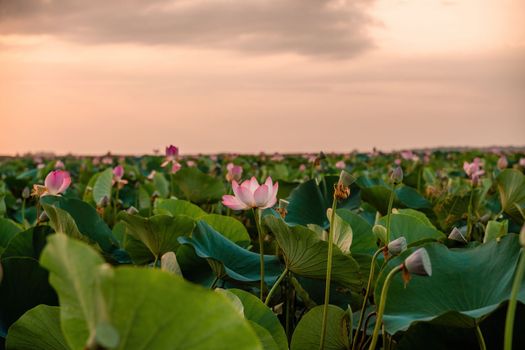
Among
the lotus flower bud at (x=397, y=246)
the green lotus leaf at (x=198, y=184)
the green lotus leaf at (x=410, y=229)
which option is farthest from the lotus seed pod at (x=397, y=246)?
the green lotus leaf at (x=198, y=184)

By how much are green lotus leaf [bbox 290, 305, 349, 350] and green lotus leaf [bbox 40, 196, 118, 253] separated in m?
0.71

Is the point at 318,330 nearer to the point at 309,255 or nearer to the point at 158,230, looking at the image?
the point at 309,255

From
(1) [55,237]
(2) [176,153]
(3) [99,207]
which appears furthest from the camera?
(2) [176,153]

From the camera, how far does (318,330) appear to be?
1.17 m

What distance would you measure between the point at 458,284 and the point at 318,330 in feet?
0.80

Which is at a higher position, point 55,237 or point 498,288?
point 55,237

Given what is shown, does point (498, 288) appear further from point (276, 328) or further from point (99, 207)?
point (99, 207)

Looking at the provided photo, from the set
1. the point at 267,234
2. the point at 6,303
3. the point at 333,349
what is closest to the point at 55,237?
the point at 6,303

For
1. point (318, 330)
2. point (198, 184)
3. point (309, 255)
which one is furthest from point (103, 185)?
point (318, 330)

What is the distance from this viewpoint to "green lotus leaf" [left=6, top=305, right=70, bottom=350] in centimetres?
92

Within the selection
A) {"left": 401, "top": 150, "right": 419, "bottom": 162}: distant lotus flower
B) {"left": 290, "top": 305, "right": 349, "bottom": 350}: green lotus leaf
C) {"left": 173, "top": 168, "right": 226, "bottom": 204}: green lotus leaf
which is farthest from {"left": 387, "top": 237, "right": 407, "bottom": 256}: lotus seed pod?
{"left": 401, "top": 150, "right": 419, "bottom": 162}: distant lotus flower

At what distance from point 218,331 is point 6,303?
0.69 meters

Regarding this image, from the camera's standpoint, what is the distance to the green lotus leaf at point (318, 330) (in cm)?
116

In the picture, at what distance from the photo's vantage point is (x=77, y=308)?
0.59 m
